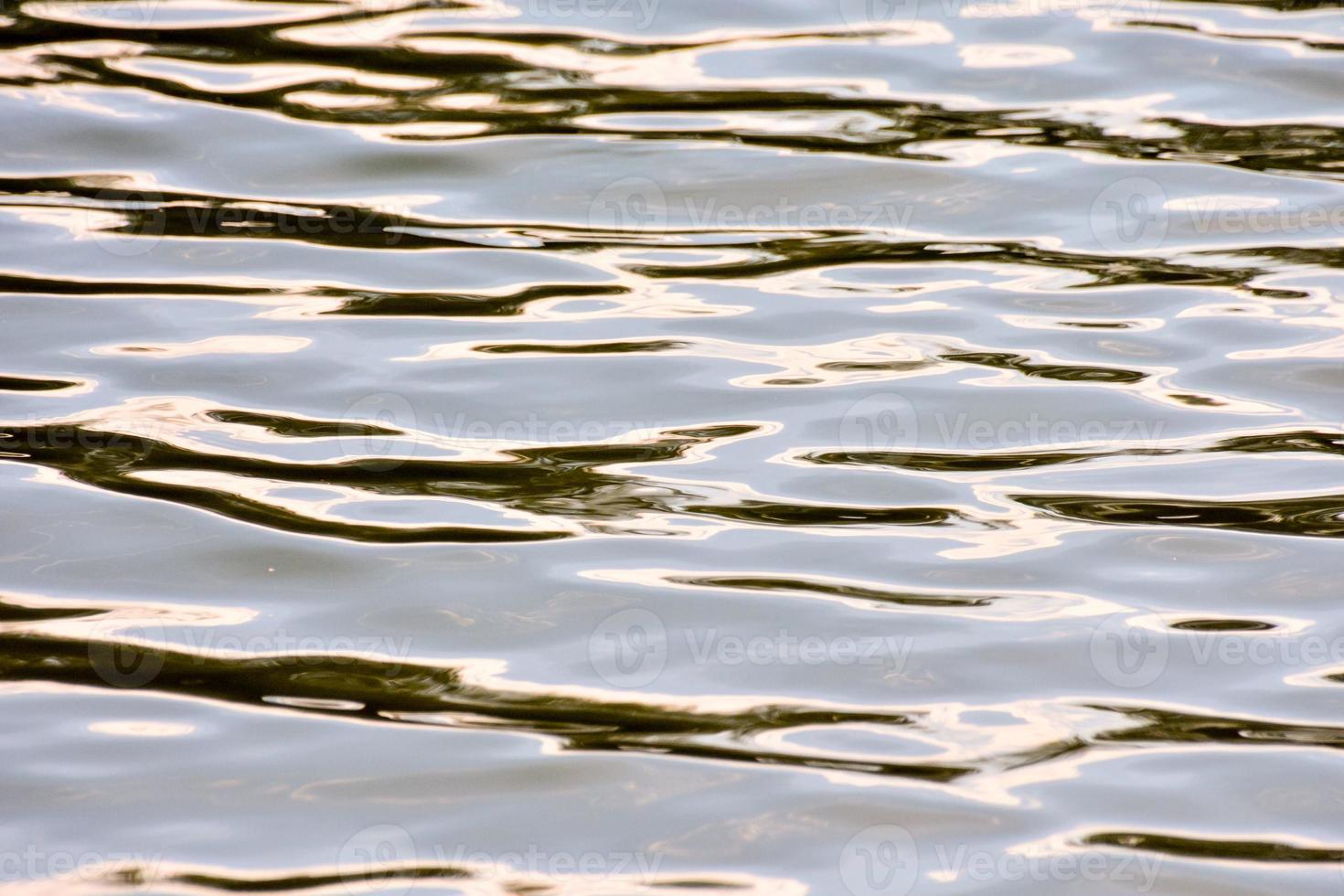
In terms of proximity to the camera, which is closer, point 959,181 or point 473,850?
point 473,850

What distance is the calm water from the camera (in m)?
1.98

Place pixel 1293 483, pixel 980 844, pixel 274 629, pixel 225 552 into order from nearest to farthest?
pixel 980 844 → pixel 274 629 → pixel 225 552 → pixel 1293 483

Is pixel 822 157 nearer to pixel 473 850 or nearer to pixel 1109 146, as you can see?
pixel 1109 146

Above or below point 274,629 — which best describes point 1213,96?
above

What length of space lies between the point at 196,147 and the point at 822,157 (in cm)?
163

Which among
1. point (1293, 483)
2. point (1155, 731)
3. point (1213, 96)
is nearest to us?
point (1155, 731)

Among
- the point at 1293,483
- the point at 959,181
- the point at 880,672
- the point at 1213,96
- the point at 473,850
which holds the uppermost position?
the point at 1213,96

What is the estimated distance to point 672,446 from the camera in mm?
2701

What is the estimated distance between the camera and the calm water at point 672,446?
1.98 metres

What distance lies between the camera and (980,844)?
1.91 metres

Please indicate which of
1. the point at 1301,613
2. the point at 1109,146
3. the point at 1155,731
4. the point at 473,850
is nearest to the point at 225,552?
the point at 473,850

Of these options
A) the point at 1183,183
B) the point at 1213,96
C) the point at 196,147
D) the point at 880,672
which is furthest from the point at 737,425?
the point at 1213,96

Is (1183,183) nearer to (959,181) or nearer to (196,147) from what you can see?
(959,181)

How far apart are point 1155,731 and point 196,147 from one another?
9.17 feet
